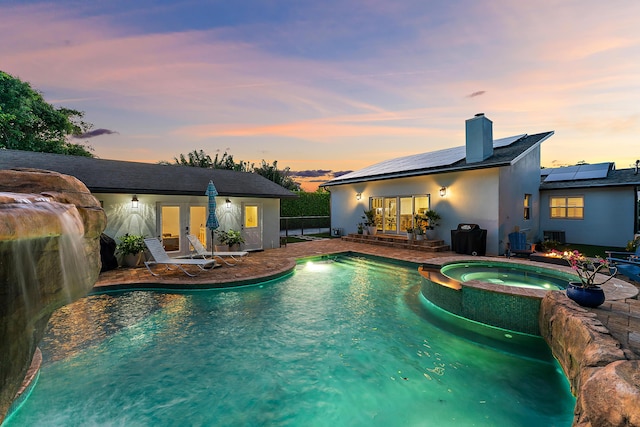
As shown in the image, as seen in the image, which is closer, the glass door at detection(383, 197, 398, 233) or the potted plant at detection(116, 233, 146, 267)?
the potted plant at detection(116, 233, 146, 267)

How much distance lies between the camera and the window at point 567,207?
553 inches

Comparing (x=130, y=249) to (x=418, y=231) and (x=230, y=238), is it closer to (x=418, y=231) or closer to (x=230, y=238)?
(x=230, y=238)

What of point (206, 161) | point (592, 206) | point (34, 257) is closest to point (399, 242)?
point (592, 206)

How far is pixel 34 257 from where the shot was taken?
Answer: 2.12 meters

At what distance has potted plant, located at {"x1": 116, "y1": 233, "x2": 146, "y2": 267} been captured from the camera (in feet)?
31.1

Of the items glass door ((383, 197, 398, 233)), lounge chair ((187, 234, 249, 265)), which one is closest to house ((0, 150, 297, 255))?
lounge chair ((187, 234, 249, 265))

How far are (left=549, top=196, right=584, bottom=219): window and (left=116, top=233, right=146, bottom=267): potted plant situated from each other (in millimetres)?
18918

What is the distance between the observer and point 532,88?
40.8 feet

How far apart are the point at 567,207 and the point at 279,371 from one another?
1685 cm

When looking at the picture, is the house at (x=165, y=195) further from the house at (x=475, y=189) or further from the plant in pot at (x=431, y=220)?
the plant in pot at (x=431, y=220)

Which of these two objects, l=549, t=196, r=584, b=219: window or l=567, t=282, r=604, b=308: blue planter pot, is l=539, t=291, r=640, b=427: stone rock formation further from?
l=549, t=196, r=584, b=219: window

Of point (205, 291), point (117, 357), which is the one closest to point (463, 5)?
point (205, 291)

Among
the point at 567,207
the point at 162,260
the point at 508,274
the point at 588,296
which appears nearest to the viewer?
the point at 588,296

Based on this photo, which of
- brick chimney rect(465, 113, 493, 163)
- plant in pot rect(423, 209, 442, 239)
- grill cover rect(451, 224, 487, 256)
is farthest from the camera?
plant in pot rect(423, 209, 442, 239)
